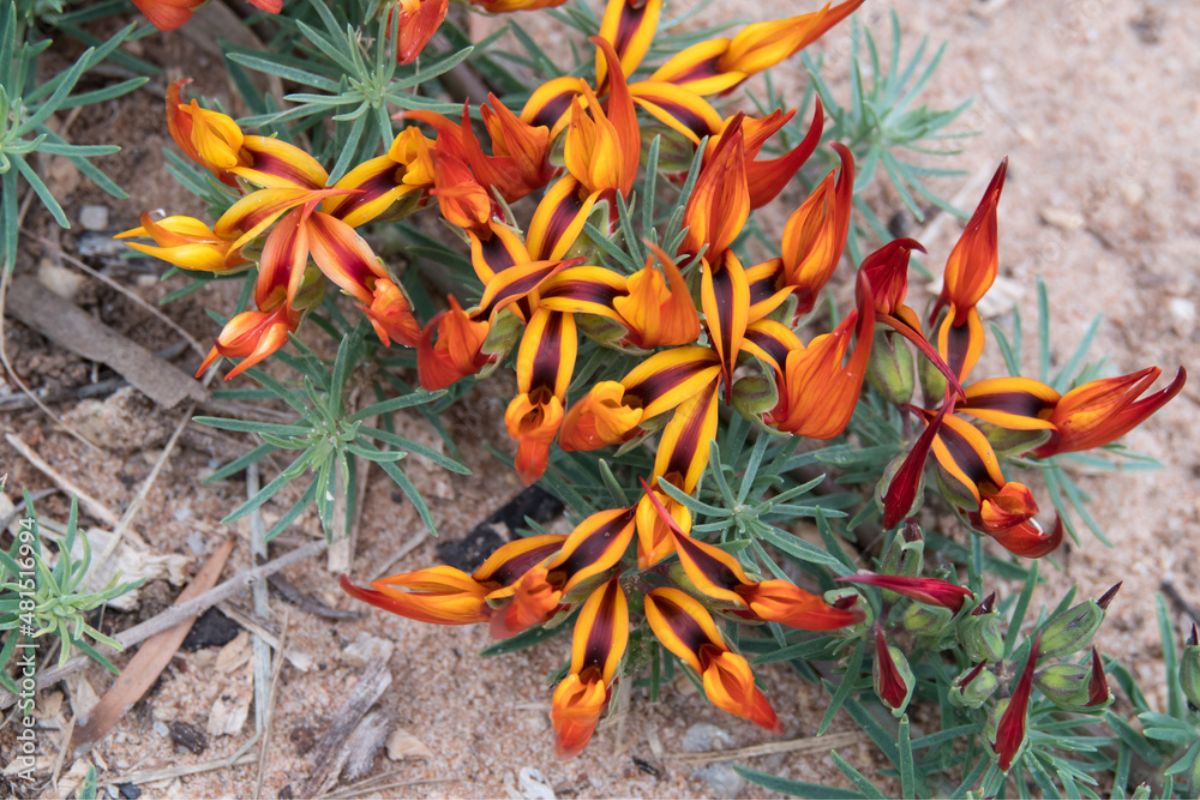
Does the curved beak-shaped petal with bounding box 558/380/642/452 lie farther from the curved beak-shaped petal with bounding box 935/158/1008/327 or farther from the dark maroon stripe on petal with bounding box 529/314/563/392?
the curved beak-shaped petal with bounding box 935/158/1008/327

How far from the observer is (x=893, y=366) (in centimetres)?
274

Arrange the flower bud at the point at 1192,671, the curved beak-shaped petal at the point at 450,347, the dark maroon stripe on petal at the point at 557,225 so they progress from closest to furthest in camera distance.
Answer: the curved beak-shaped petal at the point at 450,347, the dark maroon stripe on petal at the point at 557,225, the flower bud at the point at 1192,671

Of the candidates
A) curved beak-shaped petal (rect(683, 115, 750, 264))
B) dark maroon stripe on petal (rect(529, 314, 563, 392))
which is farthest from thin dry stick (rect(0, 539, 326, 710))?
curved beak-shaped petal (rect(683, 115, 750, 264))

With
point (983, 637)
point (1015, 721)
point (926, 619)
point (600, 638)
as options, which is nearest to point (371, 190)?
point (600, 638)

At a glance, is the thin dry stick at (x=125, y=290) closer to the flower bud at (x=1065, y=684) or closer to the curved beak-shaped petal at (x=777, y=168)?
the curved beak-shaped petal at (x=777, y=168)

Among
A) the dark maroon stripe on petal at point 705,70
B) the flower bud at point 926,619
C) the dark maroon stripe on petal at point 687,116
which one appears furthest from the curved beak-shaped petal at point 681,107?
the flower bud at point 926,619

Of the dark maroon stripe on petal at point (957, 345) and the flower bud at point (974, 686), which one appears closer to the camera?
the flower bud at point (974, 686)

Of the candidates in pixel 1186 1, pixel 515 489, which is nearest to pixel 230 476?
pixel 515 489

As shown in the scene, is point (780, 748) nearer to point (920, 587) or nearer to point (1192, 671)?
point (920, 587)

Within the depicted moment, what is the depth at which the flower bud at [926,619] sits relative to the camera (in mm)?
2514

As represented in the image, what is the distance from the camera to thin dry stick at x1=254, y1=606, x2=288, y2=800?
271 centimetres

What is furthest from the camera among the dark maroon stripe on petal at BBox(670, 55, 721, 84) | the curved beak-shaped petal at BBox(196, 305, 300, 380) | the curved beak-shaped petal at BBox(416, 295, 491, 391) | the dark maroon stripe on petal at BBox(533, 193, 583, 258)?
the dark maroon stripe on petal at BBox(670, 55, 721, 84)

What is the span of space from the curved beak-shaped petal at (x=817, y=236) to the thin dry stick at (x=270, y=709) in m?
1.50

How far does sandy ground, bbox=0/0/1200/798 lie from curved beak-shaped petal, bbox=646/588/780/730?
610 millimetres
